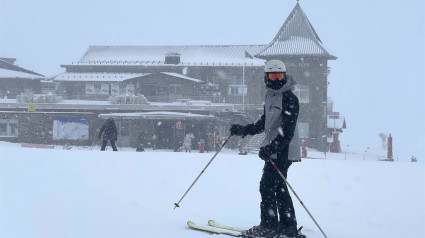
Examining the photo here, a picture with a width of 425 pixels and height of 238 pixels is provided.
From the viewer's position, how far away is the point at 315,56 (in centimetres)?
3766

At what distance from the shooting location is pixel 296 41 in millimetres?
39875

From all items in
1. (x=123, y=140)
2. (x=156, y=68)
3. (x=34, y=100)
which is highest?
(x=156, y=68)

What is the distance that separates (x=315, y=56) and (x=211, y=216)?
111 ft

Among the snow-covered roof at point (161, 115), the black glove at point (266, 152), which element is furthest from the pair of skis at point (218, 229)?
the snow-covered roof at point (161, 115)

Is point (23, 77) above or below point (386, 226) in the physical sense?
above

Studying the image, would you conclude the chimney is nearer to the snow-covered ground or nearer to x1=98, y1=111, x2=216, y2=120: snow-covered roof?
x1=98, y1=111, x2=216, y2=120: snow-covered roof

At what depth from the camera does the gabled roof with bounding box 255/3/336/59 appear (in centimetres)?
3797

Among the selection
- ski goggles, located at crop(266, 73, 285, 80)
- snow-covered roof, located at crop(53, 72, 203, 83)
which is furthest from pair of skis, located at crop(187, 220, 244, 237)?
snow-covered roof, located at crop(53, 72, 203, 83)

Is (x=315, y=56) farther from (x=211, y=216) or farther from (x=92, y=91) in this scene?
(x=211, y=216)

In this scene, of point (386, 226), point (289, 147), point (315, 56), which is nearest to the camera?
point (289, 147)

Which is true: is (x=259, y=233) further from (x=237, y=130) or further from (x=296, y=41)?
(x=296, y=41)

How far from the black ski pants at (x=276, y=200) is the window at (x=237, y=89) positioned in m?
35.5

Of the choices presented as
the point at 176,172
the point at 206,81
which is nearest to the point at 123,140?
the point at 206,81

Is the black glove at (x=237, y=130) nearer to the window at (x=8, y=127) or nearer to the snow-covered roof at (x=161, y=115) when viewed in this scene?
the snow-covered roof at (x=161, y=115)
